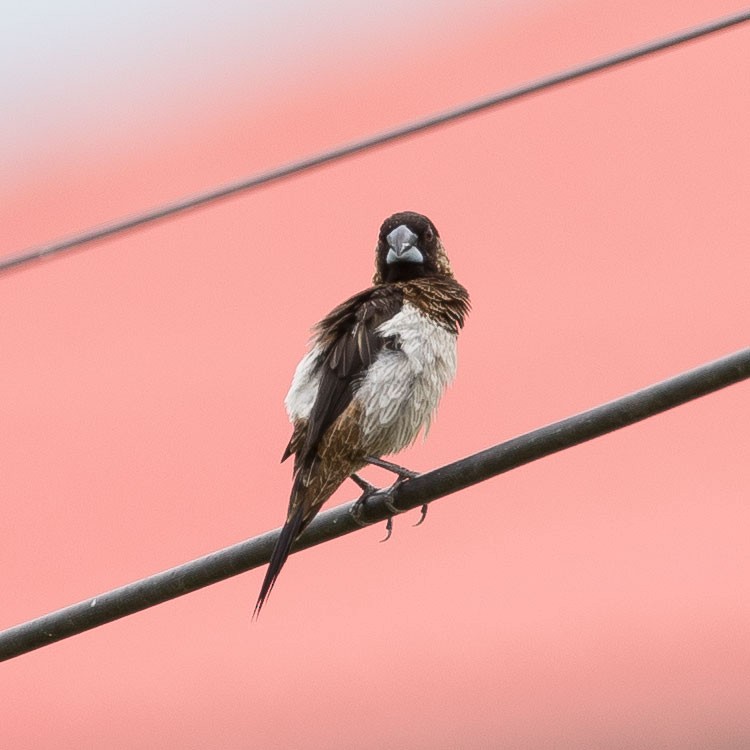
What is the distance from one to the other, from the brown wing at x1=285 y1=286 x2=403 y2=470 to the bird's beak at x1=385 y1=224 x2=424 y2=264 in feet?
1.26

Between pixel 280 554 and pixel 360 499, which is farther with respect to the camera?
pixel 360 499

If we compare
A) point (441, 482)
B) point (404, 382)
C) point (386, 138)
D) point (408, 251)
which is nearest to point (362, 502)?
point (441, 482)

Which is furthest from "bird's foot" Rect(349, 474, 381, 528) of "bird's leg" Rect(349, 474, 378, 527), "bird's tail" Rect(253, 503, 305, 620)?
"bird's tail" Rect(253, 503, 305, 620)

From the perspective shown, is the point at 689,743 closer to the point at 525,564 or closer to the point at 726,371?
the point at 525,564

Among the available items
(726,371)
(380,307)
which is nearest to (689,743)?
(380,307)

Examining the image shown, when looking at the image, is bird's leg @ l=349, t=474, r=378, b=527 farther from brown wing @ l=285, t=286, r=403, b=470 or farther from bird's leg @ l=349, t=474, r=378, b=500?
brown wing @ l=285, t=286, r=403, b=470

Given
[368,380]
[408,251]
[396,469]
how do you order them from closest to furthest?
[396,469], [368,380], [408,251]

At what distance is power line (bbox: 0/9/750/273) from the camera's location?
376cm

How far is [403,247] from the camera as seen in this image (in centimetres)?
530

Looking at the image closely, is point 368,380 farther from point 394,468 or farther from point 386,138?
point 386,138

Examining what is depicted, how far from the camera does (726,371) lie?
304 cm

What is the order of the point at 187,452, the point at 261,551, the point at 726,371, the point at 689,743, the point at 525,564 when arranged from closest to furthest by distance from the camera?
the point at 726,371 → the point at 261,551 → the point at 689,743 → the point at 525,564 → the point at 187,452

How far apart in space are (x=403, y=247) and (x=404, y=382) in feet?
2.44

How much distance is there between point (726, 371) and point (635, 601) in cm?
300
